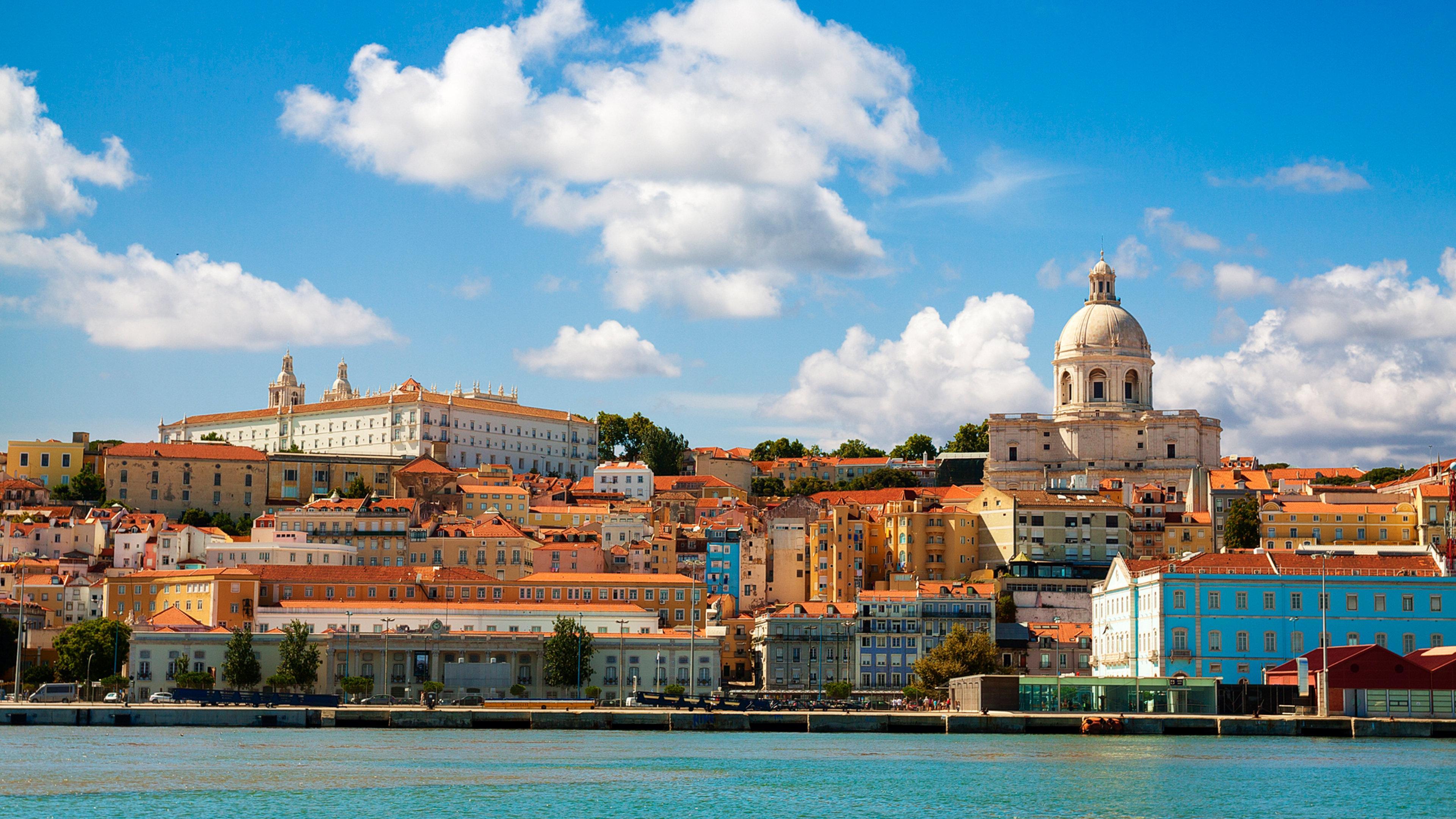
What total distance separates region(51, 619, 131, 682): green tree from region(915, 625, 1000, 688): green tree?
34.2m

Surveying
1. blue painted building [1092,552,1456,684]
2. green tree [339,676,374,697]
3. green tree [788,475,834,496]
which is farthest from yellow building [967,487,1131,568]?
green tree [339,676,374,697]

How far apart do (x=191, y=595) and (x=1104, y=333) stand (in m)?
72.6

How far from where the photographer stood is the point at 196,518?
130m

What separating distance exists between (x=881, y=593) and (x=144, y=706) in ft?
115

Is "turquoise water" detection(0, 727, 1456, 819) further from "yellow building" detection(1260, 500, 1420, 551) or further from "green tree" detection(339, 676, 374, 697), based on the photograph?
"yellow building" detection(1260, 500, 1420, 551)

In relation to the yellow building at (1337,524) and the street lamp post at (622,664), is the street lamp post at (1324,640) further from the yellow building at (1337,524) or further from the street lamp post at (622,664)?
the street lamp post at (622,664)

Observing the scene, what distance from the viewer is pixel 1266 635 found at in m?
77.2

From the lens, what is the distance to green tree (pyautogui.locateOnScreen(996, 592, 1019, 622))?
97.4 metres

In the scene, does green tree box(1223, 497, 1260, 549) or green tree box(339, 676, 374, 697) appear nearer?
green tree box(339, 676, 374, 697)

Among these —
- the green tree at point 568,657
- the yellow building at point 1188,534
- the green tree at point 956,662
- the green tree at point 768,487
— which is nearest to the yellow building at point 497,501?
the green tree at point 768,487

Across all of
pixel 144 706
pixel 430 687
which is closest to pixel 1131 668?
pixel 430 687

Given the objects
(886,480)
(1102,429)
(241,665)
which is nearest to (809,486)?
(886,480)

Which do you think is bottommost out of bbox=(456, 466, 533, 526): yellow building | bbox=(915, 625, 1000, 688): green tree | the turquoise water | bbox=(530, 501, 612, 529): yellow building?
the turquoise water

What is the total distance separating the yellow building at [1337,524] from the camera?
343 ft
